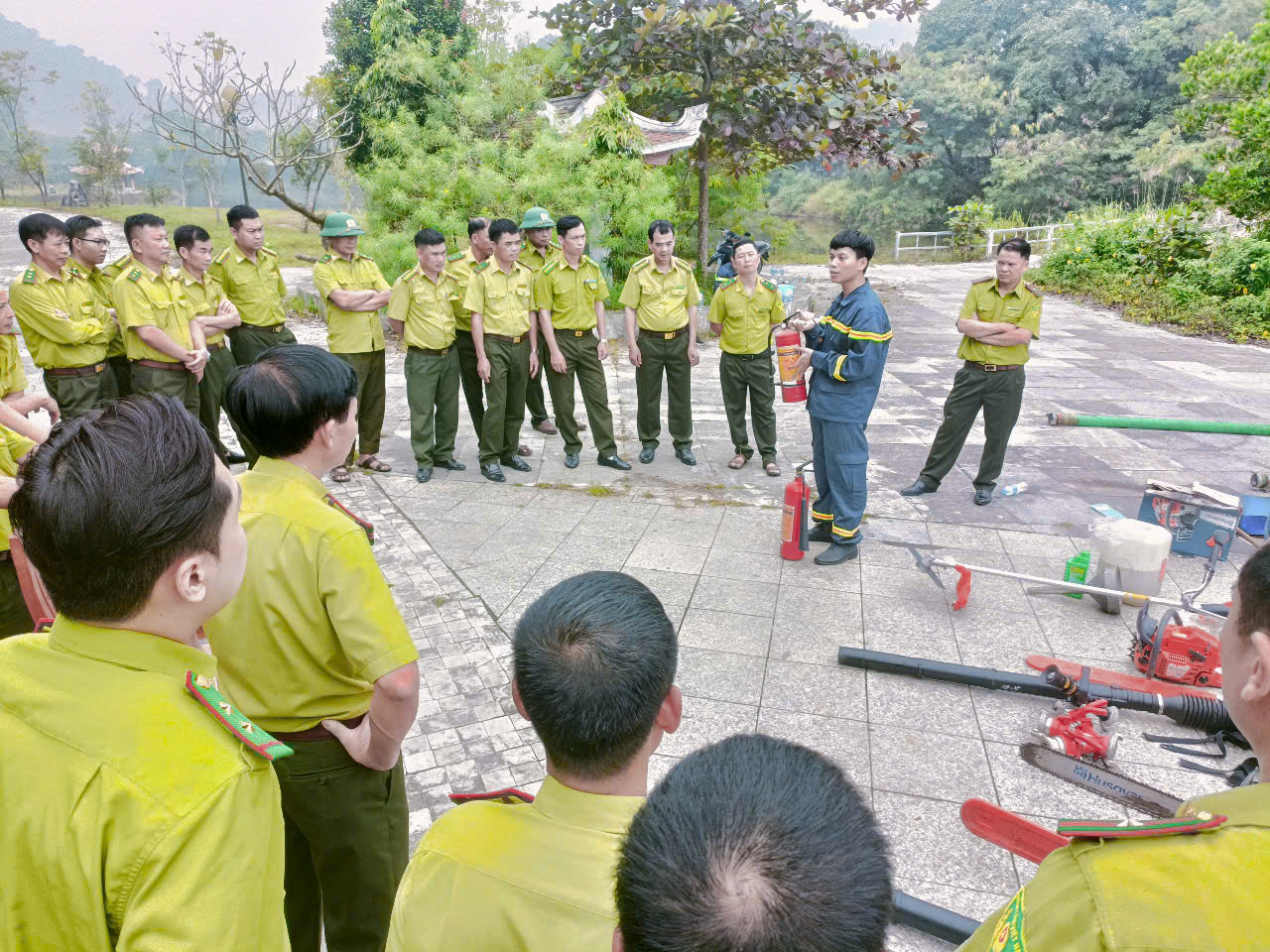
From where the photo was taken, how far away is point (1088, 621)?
3916 mm

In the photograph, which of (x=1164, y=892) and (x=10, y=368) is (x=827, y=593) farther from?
(x=10, y=368)

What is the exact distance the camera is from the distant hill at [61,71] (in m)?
70.1

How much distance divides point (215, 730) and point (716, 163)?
1289cm

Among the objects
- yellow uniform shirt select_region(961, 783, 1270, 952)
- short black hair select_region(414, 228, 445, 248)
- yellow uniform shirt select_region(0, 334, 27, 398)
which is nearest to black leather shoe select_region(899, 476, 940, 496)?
short black hair select_region(414, 228, 445, 248)

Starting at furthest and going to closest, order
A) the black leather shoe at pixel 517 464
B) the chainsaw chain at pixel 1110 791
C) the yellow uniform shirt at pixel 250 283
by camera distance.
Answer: the black leather shoe at pixel 517 464, the yellow uniform shirt at pixel 250 283, the chainsaw chain at pixel 1110 791

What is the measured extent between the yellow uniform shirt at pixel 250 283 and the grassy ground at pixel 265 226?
9742 mm

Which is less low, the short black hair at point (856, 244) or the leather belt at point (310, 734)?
the short black hair at point (856, 244)

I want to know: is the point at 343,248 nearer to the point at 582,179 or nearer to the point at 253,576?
the point at 253,576

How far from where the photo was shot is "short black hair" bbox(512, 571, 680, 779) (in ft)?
3.79

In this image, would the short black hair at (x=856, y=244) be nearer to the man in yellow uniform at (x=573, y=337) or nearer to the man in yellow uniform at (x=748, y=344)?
the man in yellow uniform at (x=748, y=344)

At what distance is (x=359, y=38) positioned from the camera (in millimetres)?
14133

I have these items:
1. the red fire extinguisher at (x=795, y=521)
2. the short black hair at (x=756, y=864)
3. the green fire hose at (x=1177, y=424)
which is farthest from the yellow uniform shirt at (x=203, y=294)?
the green fire hose at (x=1177, y=424)

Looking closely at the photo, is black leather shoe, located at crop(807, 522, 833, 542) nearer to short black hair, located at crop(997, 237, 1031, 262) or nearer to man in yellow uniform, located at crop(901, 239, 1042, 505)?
man in yellow uniform, located at crop(901, 239, 1042, 505)

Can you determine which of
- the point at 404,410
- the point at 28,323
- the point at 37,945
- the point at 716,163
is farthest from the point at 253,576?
the point at 716,163
